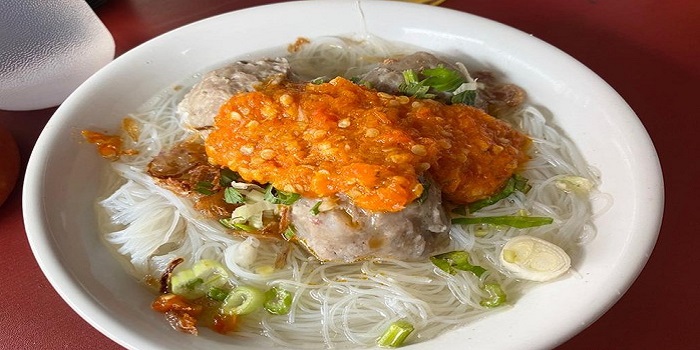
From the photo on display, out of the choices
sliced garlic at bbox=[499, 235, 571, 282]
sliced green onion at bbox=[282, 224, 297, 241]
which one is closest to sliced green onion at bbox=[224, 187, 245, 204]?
sliced green onion at bbox=[282, 224, 297, 241]

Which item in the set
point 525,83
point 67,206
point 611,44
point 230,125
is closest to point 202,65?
point 230,125

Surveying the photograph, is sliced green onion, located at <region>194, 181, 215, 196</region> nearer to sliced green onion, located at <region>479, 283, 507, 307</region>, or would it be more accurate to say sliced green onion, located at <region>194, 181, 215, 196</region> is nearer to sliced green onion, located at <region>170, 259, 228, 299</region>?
sliced green onion, located at <region>170, 259, 228, 299</region>

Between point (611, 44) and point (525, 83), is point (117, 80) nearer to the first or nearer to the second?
point (525, 83)

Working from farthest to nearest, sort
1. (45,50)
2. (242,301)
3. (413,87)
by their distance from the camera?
1. (45,50)
2. (413,87)
3. (242,301)

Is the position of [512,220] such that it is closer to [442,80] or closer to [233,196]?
[442,80]

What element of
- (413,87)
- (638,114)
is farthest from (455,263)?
(638,114)

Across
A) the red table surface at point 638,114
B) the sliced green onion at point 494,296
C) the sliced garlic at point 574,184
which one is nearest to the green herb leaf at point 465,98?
the sliced garlic at point 574,184
